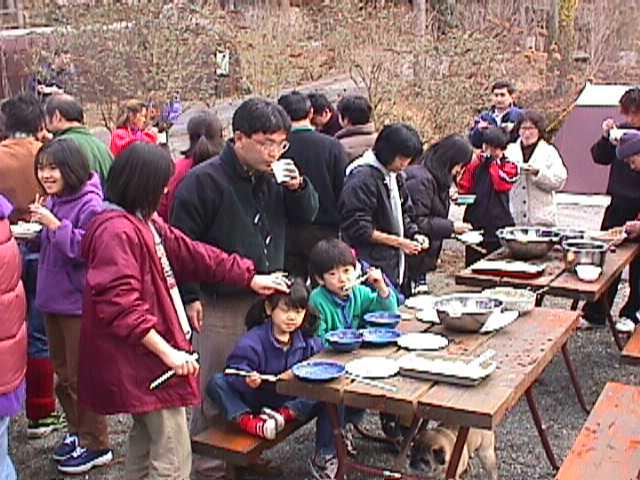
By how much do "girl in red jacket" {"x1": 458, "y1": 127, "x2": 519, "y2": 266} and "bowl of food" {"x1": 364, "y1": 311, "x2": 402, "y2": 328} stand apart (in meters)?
2.31

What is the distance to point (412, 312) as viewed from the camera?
14.1 ft

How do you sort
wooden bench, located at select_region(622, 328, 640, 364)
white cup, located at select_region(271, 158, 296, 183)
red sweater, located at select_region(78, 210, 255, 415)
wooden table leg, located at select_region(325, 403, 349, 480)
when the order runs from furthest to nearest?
wooden bench, located at select_region(622, 328, 640, 364)
white cup, located at select_region(271, 158, 296, 183)
wooden table leg, located at select_region(325, 403, 349, 480)
red sweater, located at select_region(78, 210, 255, 415)

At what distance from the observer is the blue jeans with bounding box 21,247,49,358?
481 centimetres

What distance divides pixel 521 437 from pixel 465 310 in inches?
50.4

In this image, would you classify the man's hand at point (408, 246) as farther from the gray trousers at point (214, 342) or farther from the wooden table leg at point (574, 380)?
the gray trousers at point (214, 342)

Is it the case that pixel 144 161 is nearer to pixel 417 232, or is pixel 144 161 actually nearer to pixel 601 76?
pixel 417 232

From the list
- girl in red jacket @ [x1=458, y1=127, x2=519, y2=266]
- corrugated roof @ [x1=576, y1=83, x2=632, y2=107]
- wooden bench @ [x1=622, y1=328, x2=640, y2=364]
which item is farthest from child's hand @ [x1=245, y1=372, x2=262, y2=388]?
corrugated roof @ [x1=576, y1=83, x2=632, y2=107]

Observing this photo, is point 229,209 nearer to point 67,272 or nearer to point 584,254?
point 67,272

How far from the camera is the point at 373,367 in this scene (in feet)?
11.6

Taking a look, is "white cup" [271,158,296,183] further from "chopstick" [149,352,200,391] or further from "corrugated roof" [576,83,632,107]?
"corrugated roof" [576,83,632,107]

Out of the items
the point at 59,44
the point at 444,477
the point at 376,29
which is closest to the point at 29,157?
the point at 444,477

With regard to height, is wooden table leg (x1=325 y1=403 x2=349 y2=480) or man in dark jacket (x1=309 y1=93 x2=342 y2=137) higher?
man in dark jacket (x1=309 y1=93 x2=342 y2=137)

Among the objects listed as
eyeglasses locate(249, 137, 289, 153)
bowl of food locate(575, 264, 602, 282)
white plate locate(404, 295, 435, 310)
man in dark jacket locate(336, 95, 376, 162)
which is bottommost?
bowl of food locate(575, 264, 602, 282)

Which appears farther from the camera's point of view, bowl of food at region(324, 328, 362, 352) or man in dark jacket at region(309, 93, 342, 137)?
man in dark jacket at region(309, 93, 342, 137)
